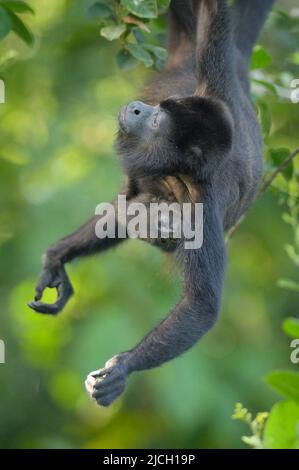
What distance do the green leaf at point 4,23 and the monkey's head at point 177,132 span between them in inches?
20.9

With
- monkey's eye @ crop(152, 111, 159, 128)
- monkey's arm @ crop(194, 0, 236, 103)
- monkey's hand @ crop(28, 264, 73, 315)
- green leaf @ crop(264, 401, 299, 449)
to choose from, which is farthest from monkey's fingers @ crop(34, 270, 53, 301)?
green leaf @ crop(264, 401, 299, 449)

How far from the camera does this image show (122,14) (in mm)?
3955

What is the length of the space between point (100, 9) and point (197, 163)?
0.69 meters

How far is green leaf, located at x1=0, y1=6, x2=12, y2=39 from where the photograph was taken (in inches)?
Result: 153

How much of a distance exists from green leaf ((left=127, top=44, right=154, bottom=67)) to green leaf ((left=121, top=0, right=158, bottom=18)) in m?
0.22

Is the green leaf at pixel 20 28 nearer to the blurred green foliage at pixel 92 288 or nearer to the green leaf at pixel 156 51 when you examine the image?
the green leaf at pixel 156 51

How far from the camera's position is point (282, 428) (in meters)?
3.38

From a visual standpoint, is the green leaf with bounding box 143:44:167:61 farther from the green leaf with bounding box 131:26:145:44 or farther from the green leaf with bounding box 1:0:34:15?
the green leaf with bounding box 1:0:34:15

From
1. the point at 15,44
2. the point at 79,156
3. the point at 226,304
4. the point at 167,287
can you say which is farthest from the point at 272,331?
the point at 15,44

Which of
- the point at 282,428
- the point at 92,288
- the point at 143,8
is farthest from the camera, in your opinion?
the point at 92,288

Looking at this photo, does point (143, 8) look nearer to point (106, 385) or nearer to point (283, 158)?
point (283, 158)

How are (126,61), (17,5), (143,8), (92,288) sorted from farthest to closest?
(92,288) → (126,61) → (17,5) → (143,8)

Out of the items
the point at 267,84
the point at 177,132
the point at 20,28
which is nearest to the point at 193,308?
the point at 177,132
